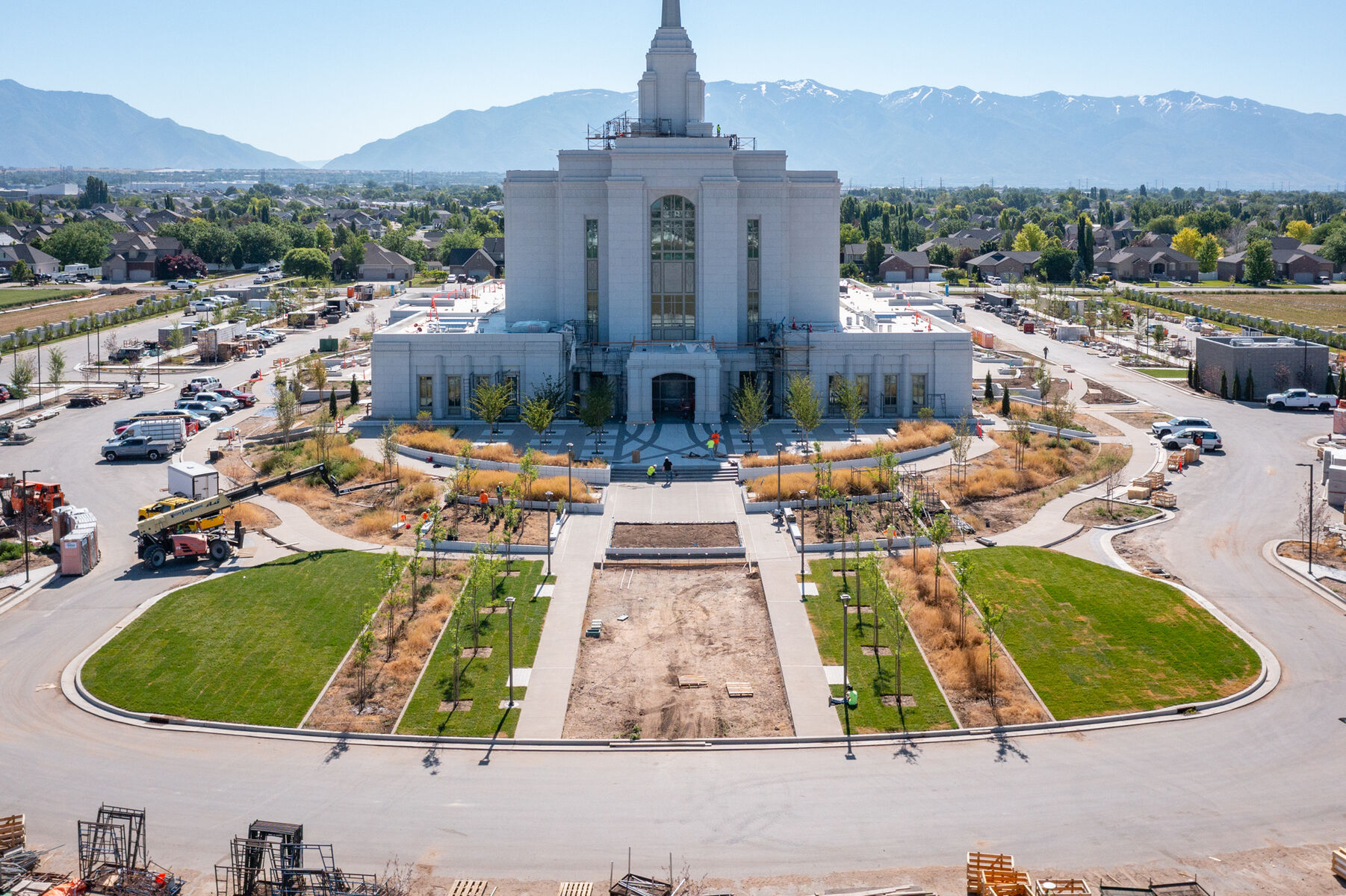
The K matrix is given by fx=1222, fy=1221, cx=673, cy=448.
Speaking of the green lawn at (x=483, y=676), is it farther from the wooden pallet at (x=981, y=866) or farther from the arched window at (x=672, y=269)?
the arched window at (x=672, y=269)

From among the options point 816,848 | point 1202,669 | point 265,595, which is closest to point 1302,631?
point 1202,669

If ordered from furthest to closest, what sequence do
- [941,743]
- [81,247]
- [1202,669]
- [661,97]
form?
1. [81,247]
2. [661,97]
3. [1202,669]
4. [941,743]

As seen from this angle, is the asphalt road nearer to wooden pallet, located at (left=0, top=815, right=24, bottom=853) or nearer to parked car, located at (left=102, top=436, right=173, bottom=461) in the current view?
wooden pallet, located at (left=0, top=815, right=24, bottom=853)

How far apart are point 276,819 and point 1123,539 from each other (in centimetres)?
3790

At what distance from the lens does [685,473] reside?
211ft

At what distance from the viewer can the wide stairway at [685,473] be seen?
63.8 metres

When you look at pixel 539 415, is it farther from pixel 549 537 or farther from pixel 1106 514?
pixel 1106 514

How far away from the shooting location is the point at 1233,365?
85.3 meters

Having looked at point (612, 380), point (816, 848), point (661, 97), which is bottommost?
point (816, 848)

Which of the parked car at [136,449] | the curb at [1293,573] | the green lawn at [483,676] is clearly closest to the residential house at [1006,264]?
the curb at [1293,573]

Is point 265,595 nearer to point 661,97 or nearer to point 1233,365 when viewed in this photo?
point 661,97

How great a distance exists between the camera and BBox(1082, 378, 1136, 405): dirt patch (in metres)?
85.6

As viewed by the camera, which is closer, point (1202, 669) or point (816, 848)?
point (816, 848)

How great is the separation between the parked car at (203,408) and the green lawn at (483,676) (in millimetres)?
41010
